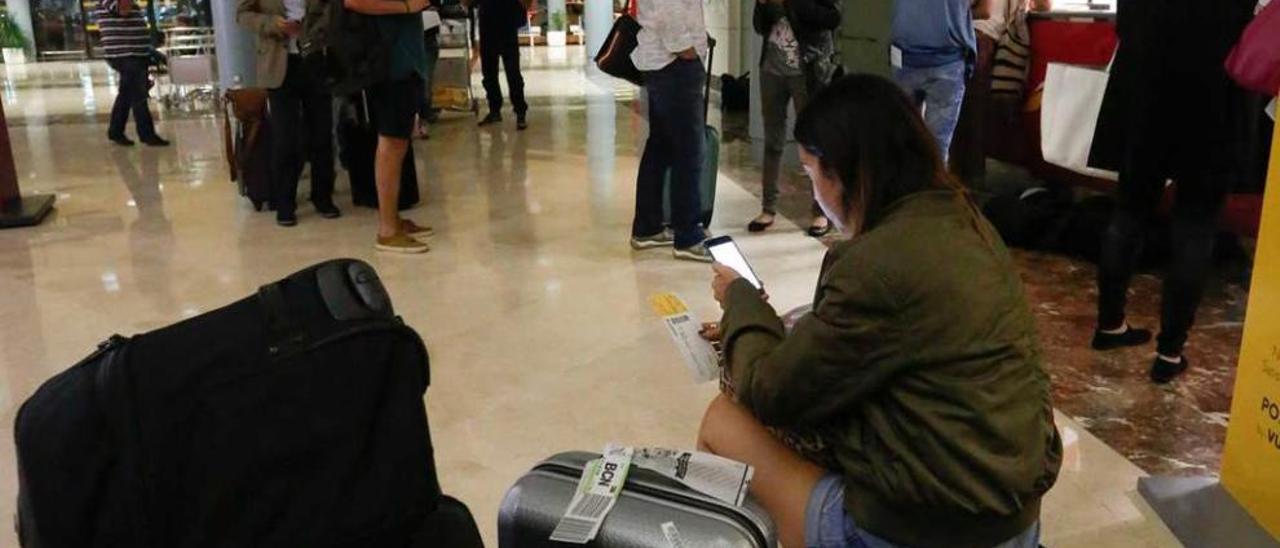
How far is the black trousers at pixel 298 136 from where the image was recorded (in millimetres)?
5027

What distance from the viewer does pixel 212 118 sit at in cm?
988

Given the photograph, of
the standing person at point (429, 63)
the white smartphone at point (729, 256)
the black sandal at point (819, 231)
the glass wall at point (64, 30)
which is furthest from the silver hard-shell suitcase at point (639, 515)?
the glass wall at point (64, 30)

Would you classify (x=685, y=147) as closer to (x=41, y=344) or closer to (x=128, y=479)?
(x=41, y=344)

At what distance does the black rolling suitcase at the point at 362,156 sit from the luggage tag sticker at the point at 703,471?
164 inches

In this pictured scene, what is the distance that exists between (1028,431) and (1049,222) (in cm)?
341

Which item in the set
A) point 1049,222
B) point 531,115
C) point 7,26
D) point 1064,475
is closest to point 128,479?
point 1064,475

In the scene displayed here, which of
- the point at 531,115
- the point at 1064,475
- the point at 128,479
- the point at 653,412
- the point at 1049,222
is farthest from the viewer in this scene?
the point at 531,115

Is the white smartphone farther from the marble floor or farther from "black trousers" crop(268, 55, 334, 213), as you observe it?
"black trousers" crop(268, 55, 334, 213)

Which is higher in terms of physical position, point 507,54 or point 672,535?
point 507,54

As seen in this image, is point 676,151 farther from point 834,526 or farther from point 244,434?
point 244,434

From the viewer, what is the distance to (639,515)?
1422 millimetres

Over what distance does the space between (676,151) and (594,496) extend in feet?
9.54

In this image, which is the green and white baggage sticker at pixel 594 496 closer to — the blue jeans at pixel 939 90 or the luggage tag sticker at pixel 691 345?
the luggage tag sticker at pixel 691 345

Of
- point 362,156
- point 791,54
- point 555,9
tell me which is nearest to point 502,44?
point 362,156
